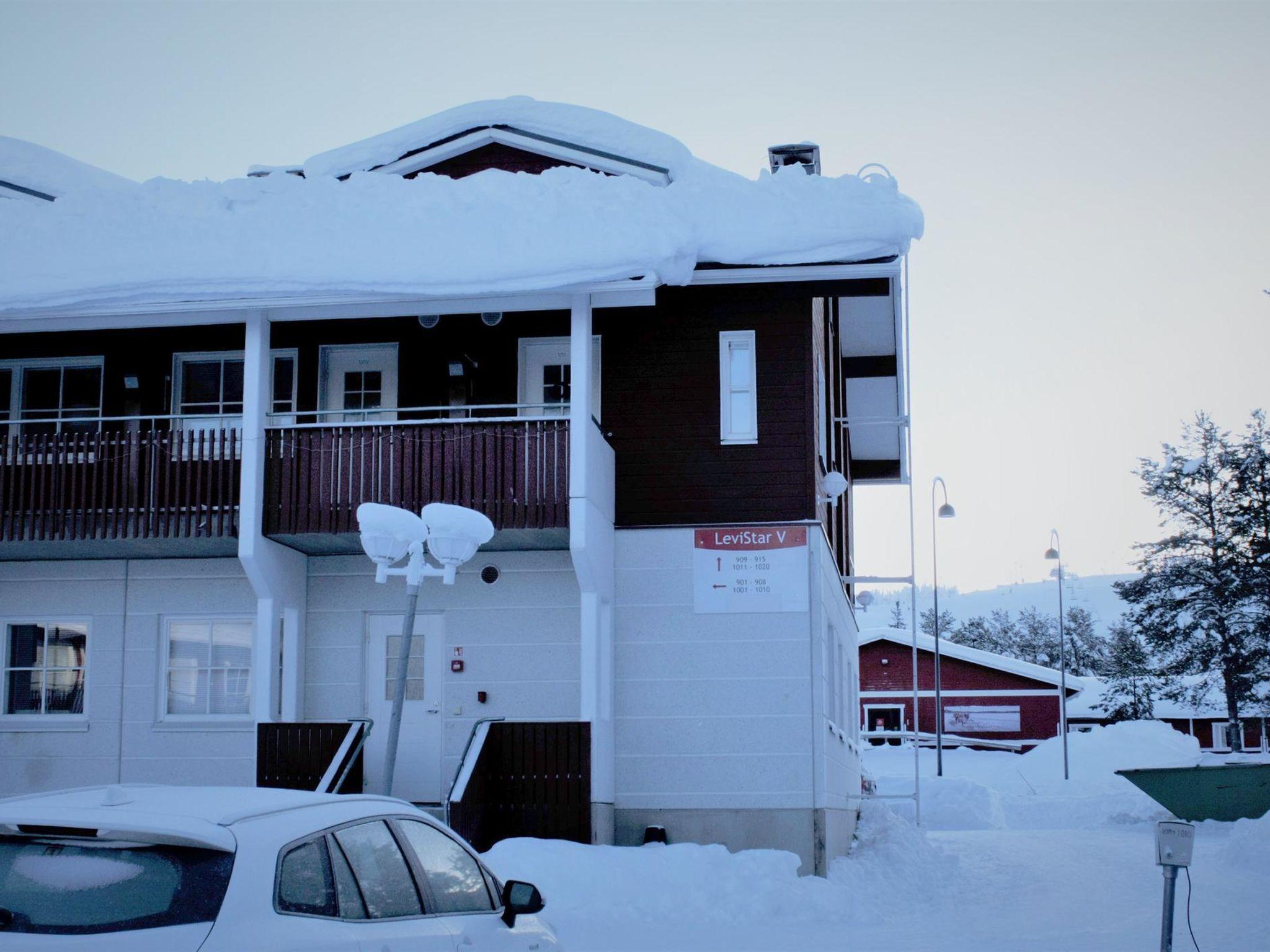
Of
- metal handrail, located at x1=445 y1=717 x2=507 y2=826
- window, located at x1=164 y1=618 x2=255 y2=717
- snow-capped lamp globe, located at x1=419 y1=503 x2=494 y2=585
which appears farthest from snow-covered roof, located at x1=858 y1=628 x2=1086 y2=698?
snow-capped lamp globe, located at x1=419 y1=503 x2=494 y2=585

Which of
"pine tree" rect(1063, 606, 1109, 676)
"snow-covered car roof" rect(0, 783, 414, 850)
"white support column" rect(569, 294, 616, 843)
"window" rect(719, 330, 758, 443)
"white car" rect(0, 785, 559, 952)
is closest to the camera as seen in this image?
"white car" rect(0, 785, 559, 952)

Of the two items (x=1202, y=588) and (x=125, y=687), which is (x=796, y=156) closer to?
(x=125, y=687)

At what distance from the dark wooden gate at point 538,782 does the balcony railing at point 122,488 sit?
13.0 feet

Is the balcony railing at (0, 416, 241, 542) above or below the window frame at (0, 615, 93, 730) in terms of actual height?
above

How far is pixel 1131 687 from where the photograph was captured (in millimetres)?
55531

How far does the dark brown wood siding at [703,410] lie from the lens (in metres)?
17.2

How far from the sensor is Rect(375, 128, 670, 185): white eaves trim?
1794 centimetres

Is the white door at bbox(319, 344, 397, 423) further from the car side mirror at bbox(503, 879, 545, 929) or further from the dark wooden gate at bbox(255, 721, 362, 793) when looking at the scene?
the car side mirror at bbox(503, 879, 545, 929)

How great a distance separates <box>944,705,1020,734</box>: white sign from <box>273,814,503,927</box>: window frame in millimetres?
47712

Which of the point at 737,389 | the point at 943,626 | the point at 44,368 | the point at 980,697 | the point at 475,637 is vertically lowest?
the point at 980,697

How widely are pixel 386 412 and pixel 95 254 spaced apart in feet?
13.0

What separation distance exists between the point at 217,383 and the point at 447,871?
1328cm

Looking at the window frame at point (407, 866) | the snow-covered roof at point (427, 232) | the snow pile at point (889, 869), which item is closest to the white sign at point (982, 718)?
the snow pile at point (889, 869)

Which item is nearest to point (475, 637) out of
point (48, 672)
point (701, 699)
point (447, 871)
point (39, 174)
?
point (701, 699)
